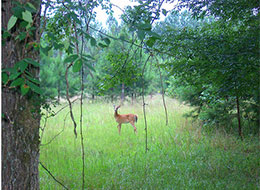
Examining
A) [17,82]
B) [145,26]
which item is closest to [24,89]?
[17,82]

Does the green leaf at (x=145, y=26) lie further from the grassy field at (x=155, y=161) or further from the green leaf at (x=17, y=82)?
the grassy field at (x=155, y=161)

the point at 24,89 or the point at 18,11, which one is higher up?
the point at 18,11

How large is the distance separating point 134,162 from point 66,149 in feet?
6.67

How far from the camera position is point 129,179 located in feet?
12.8

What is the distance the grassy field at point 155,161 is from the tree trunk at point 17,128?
0.71 m

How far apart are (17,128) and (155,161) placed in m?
3.28

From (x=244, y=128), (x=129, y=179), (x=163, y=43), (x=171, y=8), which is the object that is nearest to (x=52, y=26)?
(x=163, y=43)

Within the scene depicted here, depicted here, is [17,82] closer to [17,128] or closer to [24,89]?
[24,89]

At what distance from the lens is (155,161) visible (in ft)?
15.8

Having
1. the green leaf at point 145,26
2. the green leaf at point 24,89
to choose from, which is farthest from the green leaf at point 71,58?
the green leaf at point 145,26

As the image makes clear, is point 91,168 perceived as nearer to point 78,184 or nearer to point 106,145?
point 78,184

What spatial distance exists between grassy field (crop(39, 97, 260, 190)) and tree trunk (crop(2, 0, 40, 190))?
27.8 inches

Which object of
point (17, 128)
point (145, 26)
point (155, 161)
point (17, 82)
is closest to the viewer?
point (17, 82)

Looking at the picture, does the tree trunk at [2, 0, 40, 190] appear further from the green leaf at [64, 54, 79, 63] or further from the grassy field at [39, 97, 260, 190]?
the grassy field at [39, 97, 260, 190]
